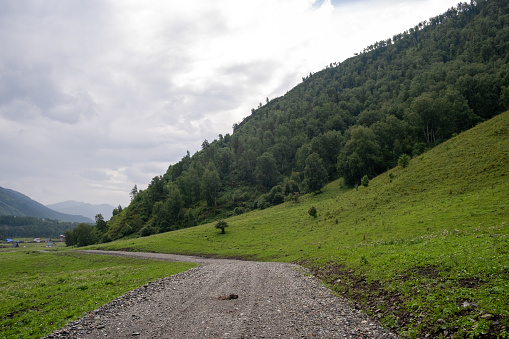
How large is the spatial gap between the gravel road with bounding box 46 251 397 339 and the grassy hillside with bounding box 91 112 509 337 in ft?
5.55

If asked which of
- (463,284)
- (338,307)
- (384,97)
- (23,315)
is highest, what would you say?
(384,97)

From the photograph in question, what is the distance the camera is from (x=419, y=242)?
24141 mm

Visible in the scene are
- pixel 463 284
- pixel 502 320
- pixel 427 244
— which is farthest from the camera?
pixel 427 244

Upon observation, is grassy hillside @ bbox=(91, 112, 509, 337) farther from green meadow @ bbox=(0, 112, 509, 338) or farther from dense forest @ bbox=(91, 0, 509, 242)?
dense forest @ bbox=(91, 0, 509, 242)

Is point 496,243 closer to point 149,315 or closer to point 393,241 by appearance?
point 393,241

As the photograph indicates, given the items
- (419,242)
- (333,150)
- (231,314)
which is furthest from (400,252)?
(333,150)

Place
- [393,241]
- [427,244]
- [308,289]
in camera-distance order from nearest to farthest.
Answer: [308,289], [427,244], [393,241]

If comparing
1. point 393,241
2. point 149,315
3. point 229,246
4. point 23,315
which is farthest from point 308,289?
point 229,246

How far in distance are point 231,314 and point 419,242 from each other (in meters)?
20.4

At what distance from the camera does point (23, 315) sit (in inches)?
630

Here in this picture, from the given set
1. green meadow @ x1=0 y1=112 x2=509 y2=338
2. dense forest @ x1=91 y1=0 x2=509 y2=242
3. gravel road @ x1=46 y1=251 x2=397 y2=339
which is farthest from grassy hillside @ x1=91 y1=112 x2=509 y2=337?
dense forest @ x1=91 y1=0 x2=509 y2=242

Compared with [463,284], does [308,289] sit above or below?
below

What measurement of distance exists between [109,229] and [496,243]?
7017 inches

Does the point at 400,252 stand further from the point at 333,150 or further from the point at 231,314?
the point at 333,150
